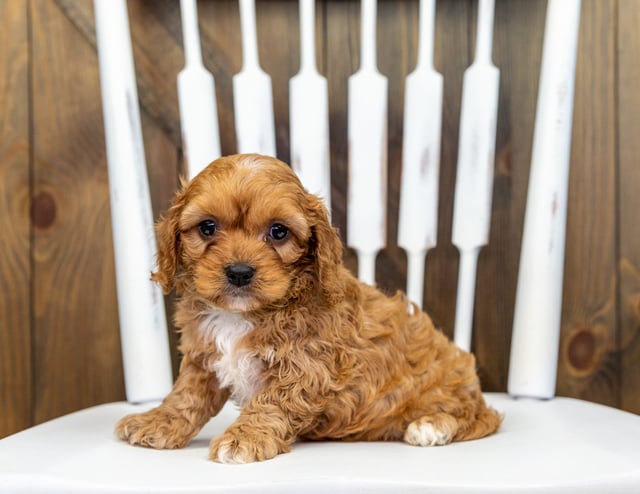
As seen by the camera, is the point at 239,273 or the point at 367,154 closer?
the point at 239,273

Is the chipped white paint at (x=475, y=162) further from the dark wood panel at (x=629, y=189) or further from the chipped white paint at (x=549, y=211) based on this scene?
the dark wood panel at (x=629, y=189)

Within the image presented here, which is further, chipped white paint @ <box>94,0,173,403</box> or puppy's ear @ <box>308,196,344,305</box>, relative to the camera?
chipped white paint @ <box>94,0,173,403</box>

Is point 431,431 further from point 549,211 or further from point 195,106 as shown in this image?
point 195,106

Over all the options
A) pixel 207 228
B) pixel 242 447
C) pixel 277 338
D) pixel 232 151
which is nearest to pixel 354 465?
pixel 242 447

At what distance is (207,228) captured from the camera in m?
1.18

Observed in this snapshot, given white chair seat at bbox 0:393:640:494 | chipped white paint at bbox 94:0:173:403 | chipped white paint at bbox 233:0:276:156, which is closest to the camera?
white chair seat at bbox 0:393:640:494

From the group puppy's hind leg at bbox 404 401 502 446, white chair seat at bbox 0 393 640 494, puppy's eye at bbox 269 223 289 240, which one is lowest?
puppy's hind leg at bbox 404 401 502 446

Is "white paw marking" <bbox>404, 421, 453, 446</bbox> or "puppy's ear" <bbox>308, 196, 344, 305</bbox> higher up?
"puppy's ear" <bbox>308, 196, 344, 305</bbox>

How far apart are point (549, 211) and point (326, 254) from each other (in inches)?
21.6

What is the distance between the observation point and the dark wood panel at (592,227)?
6.15ft

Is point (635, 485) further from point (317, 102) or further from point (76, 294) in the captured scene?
point (76, 294)

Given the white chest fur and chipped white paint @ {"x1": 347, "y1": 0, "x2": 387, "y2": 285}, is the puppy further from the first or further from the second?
chipped white paint @ {"x1": 347, "y1": 0, "x2": 387, "y2": 285}

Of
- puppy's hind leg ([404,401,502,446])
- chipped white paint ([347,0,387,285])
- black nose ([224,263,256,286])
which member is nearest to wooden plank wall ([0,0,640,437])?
chipped white paint ([347,0,387,285])

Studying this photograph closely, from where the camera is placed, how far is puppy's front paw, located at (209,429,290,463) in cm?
105
